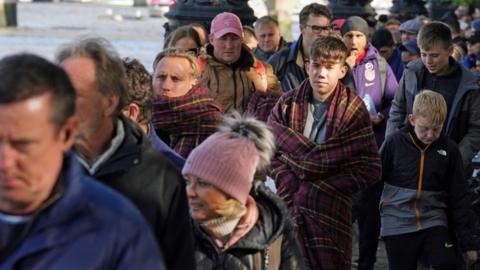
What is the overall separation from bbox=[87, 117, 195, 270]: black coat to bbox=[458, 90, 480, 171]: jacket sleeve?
4900mm

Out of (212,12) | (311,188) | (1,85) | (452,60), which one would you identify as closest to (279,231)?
(1,85)

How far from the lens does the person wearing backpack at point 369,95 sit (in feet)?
31.5

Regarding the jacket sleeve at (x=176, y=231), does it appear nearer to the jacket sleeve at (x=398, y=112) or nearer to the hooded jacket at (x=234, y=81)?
the hooded jacket at (x=234, y=81)

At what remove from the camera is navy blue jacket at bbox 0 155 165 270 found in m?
3.04

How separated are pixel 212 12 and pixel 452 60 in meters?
3.81

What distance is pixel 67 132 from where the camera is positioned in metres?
3.09

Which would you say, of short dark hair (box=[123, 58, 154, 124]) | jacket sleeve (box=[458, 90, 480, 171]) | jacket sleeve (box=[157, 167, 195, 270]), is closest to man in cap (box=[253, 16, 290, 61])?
jacket sleeve (box=[458, 90, 480, 171])

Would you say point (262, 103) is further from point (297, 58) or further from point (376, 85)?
point (376, 85)

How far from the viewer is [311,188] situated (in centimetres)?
758

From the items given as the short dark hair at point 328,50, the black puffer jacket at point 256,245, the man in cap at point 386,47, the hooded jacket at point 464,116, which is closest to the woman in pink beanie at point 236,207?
the black puffer jacket at point 256,245

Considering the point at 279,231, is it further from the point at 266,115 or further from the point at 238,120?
the point at 266,115

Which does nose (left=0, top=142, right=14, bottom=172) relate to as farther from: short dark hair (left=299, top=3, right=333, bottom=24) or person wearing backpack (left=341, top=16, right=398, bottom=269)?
short dark hair (left=299, top=3, right=333, bottom=24)

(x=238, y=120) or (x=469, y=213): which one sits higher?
(x=238, y=120)

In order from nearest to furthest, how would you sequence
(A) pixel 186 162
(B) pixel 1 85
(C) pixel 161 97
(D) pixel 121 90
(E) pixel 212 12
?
(B) pixel 1 85 → (D) pixel 121 90 → (A) pixel 186 162 → (C) pixel 161 97 → (E) pixel 212 12
